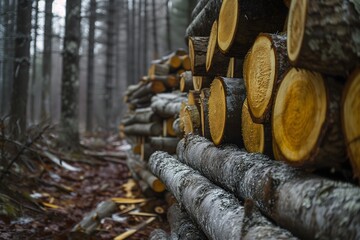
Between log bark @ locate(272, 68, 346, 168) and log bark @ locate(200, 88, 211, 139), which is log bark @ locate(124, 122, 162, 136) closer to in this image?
log bark @ locate(200, 88, 211, 139)

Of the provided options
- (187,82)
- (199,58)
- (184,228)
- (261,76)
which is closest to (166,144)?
(187,82)

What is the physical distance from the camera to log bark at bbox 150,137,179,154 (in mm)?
5926

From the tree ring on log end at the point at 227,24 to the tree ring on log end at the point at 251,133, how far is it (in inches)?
21.7

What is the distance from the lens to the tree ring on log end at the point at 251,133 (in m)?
2.68

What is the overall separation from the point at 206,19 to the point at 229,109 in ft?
5.14

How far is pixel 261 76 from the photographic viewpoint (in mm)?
2486

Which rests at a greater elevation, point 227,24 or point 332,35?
point 227,24

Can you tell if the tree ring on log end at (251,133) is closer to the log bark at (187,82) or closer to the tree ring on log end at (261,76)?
the tree ring on log end at (261,76)

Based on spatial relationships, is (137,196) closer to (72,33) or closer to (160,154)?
(160,154)

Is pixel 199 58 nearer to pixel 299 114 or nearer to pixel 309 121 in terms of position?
pixel 299 114

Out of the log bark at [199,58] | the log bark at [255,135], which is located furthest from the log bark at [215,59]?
the log bark at [255,135]

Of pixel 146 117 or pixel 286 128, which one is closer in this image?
pixel 286 128

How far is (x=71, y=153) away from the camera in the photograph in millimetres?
9031

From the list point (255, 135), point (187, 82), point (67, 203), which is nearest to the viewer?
point (255, 135)
